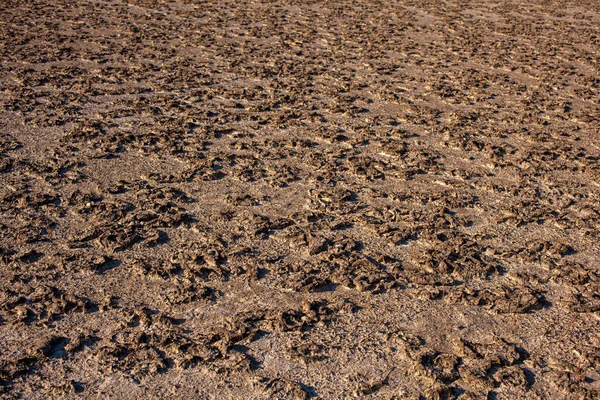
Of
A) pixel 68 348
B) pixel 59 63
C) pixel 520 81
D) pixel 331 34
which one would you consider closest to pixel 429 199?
pixel 68 348

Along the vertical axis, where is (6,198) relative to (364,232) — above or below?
below

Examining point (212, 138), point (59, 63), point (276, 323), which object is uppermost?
point (276, 323)

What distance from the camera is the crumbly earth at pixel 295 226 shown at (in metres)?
2.66

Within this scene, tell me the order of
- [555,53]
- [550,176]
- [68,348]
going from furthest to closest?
1. [555,53]
2. [550,176]
3. [68,348]

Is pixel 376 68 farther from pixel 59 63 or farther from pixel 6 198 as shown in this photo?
pixel 6 198

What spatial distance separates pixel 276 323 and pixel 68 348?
2.64 feet

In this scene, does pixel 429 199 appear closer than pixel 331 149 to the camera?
Yes

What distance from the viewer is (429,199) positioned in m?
4.14

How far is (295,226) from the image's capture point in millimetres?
3746

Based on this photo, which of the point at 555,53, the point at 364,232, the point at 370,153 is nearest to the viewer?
the point at 364,232

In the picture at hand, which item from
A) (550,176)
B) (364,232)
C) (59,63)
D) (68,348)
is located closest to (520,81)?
(550,176)

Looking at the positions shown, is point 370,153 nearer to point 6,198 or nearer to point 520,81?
point 6,198

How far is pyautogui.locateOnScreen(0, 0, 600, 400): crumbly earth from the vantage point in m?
2.66

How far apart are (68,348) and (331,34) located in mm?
7005
